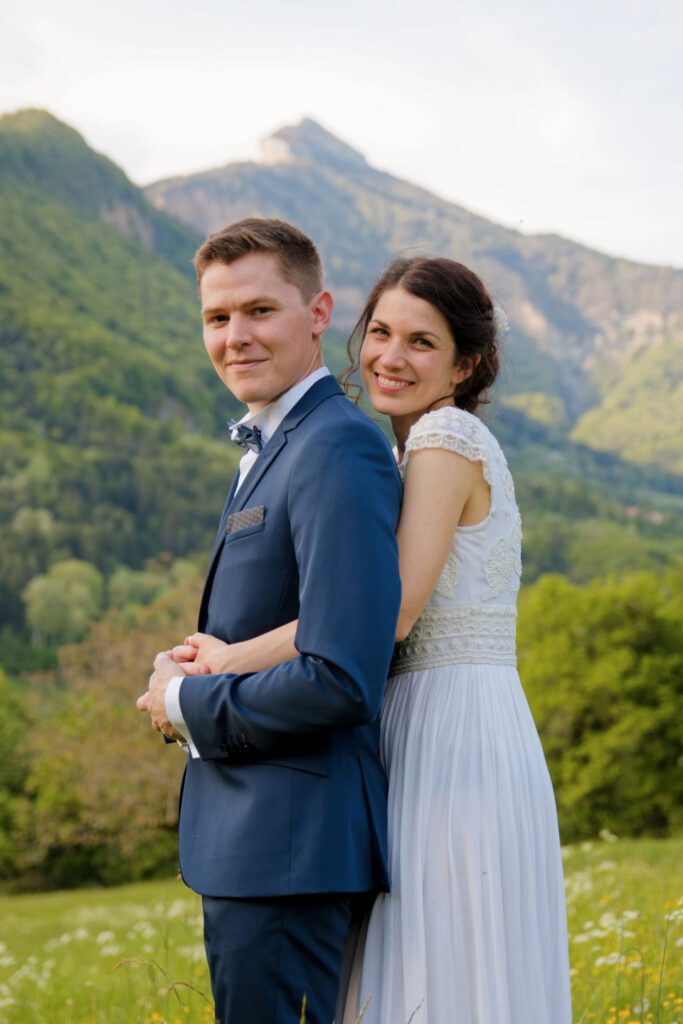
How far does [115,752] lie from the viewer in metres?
37.8

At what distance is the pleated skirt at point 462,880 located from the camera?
2938 millimetres

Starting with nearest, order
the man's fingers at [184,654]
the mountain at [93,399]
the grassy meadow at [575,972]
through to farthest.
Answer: the man's fingers at [184,654] → the grassy meadow at [575,972] → the mountain at [93,399]

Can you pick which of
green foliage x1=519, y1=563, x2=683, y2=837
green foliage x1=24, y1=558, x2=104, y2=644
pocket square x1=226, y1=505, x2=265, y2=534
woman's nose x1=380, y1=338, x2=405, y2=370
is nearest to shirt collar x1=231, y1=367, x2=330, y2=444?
pocket square x1=226, y1=505, x2=265, y2=534

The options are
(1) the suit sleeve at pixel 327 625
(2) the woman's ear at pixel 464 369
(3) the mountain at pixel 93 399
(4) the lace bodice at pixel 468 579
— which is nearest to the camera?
(1) the suit sleeve at pixel 327 625

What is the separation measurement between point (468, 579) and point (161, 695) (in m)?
0.90

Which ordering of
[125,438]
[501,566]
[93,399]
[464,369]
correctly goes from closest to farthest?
[501,566], [464,369], [125,438], [93,399]

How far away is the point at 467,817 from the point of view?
2.98 metres

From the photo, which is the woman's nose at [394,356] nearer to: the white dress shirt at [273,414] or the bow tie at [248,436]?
the white dress shirt at [273,414]

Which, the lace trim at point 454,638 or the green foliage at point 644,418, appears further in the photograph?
the green foliage at point 644,418

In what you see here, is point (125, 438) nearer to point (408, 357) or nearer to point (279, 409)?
point (408, 357)

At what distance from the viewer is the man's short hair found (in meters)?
2.94

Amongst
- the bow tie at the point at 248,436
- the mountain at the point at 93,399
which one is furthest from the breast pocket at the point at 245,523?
the mountain at the point at 93,399

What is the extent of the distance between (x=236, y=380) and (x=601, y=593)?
38.1 meters

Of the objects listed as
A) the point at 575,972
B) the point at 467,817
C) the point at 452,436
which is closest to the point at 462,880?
the point at 467,817
